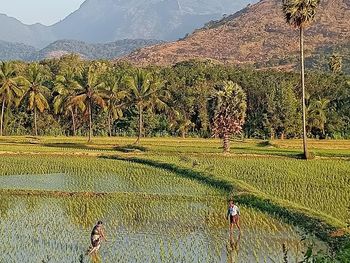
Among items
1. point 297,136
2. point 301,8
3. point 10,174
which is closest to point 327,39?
point 297,136

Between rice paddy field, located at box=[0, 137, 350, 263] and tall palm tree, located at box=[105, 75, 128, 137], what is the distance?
21663 mm

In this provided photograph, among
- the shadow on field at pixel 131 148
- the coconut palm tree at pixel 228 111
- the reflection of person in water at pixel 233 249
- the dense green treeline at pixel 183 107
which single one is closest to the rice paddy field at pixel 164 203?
A: the reflection of person in water at pixel 233 249

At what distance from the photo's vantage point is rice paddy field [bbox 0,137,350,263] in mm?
15375

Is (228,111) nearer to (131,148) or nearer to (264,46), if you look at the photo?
(131,148)

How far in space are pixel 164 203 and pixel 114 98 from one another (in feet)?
141

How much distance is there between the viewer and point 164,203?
76.0 feet

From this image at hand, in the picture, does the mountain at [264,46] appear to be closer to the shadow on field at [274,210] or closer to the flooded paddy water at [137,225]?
the shadow on field at [274,210]

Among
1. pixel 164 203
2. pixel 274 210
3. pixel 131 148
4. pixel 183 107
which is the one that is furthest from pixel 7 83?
pixel 274 210

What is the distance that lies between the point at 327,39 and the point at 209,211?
539 ft

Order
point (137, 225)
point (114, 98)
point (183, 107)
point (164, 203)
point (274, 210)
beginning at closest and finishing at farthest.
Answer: point (137, 225) < point (274, 210) < point (164, 203) < point (114, 98) < point (183, 107)

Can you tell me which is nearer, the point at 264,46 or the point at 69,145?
the point at 69,145

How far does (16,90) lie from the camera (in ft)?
192

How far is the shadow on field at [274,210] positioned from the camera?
1611 cm

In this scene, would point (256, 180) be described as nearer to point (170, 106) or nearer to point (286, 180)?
point (286, 180)
